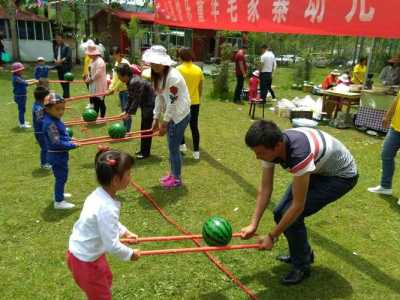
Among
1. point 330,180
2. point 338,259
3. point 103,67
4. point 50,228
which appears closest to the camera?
point 330,180

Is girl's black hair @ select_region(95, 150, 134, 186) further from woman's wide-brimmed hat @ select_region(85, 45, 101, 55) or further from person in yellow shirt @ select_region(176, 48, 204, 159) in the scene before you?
woman's wide-brimmed hat @ select_region(85, 45, 101, 55)

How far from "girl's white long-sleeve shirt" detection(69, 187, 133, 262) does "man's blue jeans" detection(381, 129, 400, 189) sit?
183 inches

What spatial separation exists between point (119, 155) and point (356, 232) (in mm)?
3640

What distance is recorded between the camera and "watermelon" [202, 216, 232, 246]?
11.4 ft

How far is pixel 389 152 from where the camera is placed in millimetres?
5898

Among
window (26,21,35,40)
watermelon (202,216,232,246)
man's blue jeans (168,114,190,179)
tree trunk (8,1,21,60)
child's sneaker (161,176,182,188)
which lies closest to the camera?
watermelon (202,216,232,246)

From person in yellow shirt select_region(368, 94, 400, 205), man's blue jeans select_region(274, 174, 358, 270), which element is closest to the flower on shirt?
man's blue jeans select_region(274, 174, 358, 270)

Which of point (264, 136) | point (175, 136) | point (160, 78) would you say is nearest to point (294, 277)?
point (264, 136)

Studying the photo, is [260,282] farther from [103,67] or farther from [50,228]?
[103,67]

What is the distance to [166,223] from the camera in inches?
200

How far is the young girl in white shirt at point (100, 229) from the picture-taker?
2.67 m

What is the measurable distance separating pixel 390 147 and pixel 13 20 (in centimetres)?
2377

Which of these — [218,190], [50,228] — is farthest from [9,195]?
[218,190]

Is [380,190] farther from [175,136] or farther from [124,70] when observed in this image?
[124,70]
